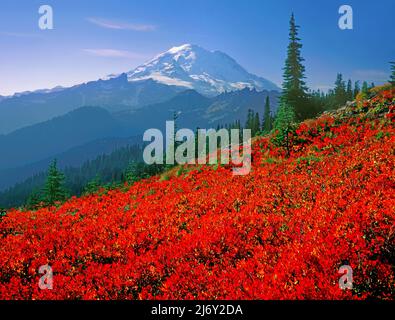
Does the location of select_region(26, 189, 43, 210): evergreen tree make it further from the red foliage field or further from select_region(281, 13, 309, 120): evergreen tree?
select_region(281, 13, 309, 120): evergreen tree

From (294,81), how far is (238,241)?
44165mm

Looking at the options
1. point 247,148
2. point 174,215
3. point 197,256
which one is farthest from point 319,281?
point 247,148

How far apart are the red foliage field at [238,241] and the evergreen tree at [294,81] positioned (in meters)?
28.9

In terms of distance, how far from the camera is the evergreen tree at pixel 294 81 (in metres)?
47.5

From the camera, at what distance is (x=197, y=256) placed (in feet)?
31.3

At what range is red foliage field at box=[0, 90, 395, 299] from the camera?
727cm

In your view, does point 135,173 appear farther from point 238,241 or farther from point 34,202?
point 238,241

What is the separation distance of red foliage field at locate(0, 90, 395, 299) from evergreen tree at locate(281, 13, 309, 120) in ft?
94.7

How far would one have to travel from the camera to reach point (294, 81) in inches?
1941

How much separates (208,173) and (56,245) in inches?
533

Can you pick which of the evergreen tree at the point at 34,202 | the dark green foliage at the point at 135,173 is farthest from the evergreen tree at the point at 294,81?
the evergreen tree at the point at 34,202

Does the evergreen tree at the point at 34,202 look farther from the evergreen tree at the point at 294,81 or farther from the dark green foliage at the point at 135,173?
the evergreen tree at the point at 294,81
